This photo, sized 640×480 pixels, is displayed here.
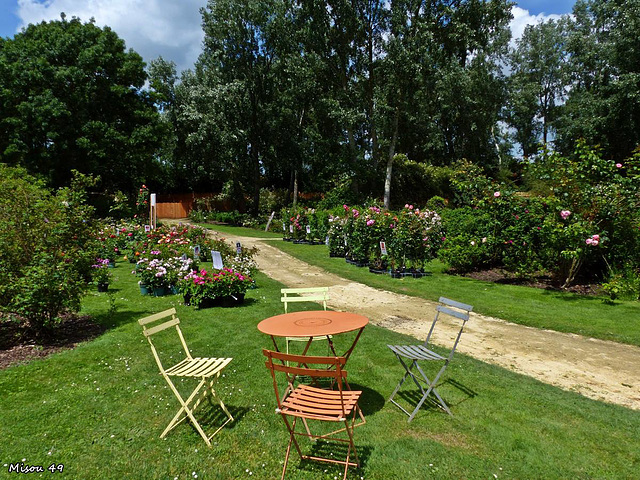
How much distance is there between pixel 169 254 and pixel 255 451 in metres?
6.42

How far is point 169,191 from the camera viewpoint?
35.6 meters

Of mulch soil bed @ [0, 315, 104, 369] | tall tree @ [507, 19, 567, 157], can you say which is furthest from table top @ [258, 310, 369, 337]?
tall tree @ [507, 19, 567, 157]

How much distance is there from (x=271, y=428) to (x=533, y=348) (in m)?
3.86

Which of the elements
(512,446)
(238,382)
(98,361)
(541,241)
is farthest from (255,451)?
(541,241)

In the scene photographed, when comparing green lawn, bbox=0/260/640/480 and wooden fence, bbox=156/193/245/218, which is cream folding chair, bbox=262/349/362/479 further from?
wooden fence, bbox=156/193/245/218

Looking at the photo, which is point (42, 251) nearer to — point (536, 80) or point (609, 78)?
point (609, 78)

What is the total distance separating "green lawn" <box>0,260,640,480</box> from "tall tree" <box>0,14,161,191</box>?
64.6 ft

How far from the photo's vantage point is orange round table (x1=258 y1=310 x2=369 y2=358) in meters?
3.33

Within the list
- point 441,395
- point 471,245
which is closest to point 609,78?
point 471,245

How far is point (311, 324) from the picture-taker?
12.1ft

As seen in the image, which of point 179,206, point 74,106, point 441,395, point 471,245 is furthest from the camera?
point 179,206

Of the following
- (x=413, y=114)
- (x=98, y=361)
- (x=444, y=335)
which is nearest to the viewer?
(x=98, y=361)

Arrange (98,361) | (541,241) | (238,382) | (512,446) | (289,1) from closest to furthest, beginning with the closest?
(512,446) < (238,382) < (98,361) < (541,241) < (289,1)

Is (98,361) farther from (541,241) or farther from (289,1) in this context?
(289,1)
